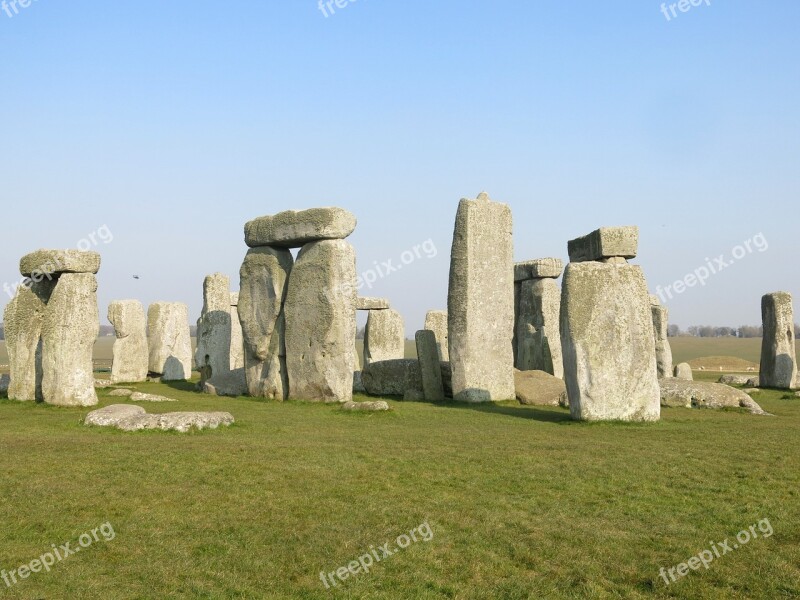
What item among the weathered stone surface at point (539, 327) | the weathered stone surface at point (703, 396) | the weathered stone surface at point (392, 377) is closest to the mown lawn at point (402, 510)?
the weathered stone surface at point (703, 396)

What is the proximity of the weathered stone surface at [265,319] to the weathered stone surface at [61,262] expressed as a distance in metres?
3.92

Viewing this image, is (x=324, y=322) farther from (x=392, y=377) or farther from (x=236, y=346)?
(x=236, y=346)

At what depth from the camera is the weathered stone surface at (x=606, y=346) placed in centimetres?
1197

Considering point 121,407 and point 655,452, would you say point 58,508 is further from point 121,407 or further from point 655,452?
point 655,452

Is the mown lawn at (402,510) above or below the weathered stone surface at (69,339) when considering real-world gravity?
below

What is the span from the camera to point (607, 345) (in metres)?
12.0

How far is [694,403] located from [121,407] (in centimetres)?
1036

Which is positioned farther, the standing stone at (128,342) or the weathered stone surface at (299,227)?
the standing stone at (128,342)

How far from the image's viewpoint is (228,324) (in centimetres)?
2159

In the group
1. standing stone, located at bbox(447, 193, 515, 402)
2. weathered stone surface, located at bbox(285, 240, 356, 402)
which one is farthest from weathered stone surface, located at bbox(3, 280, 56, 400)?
standing stone, located at bbox(447, 193, 515, 402)

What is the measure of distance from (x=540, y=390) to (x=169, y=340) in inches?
506

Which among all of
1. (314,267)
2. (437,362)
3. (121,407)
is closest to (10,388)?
(121,407)

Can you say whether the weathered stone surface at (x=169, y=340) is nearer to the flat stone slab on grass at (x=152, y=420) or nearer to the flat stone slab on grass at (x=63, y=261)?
the flat stone slab on grass at (x=63, y=261)

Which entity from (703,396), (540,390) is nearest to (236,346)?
(540,390)
